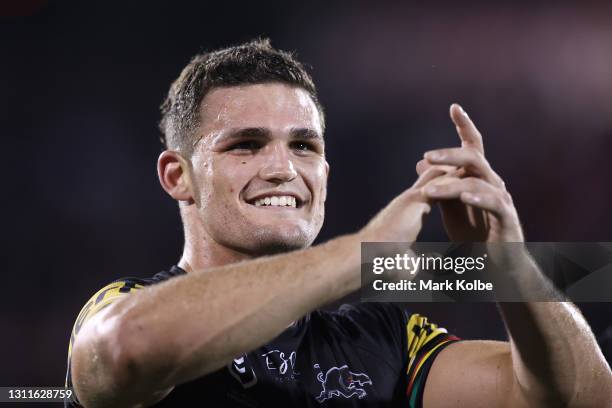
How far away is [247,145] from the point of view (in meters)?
2.05

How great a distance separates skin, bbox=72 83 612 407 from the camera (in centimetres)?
132

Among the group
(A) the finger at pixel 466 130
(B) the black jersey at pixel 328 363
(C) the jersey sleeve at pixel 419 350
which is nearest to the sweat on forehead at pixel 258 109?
(B) the black jersey at pixel 328 363

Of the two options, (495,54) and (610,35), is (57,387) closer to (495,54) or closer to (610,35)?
(495,54)

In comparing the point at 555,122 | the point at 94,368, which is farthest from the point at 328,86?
the point at 94,368

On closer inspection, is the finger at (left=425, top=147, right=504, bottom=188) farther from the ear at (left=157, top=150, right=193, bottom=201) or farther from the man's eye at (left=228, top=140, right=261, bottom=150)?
the ear at (left=157, top=150, right=193, bottom=201)

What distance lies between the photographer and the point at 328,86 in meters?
4.50

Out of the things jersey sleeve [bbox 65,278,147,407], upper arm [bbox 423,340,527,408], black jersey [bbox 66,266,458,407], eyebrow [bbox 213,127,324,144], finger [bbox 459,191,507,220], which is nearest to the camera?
finger [bbox 459,191,507,220]

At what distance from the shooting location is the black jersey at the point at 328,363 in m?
1.77

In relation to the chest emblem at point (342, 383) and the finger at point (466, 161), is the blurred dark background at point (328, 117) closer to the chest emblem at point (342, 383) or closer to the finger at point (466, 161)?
the chest emblem at point (342, 383)

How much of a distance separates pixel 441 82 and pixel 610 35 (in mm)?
1256

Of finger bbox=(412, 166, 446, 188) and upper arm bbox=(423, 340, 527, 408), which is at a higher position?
finger bbox=(412, 166, 446, 188)

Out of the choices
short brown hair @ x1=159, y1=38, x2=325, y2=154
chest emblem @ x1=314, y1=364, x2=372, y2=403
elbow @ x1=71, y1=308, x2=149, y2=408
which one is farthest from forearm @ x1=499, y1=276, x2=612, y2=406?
short brown hair @ x1=159, y1=38, x2=325, y2=154

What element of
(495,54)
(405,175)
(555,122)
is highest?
(495,54)

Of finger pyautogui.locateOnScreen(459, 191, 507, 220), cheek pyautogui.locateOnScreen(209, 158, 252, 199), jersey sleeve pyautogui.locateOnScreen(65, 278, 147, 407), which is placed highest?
cheek pyautogui.locateOnScreen(209, 158, 252, 199)
